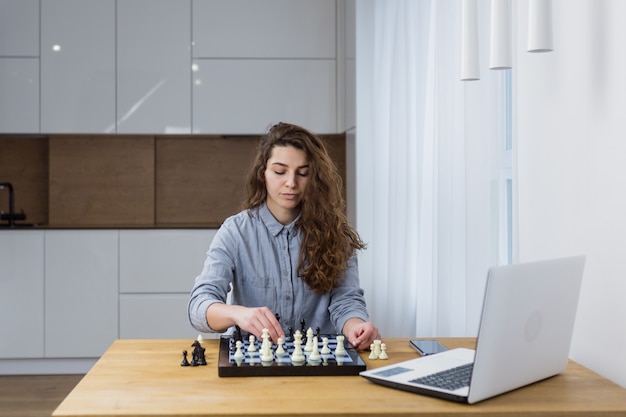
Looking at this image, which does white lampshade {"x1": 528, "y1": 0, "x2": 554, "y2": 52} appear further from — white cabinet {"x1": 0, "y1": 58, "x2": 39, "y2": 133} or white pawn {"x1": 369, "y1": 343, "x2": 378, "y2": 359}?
white cabinet {"x1": 0, "y1": 58, "x2": 39, "y2": 133}

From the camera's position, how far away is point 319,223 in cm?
246

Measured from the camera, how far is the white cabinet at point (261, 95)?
5195 millimetres

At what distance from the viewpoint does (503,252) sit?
258cm

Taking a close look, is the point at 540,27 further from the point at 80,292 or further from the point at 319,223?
the point at 80,292

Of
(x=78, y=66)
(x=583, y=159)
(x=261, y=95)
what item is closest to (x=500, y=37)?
(x=583, y=159)

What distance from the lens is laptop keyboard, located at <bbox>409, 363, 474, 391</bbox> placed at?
153 centimetres

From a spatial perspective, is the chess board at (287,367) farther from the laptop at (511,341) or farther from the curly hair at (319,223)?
the curly hair at (319,223)

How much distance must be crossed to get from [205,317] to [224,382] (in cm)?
56

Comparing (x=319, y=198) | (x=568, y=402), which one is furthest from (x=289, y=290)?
(x=568, y=402)

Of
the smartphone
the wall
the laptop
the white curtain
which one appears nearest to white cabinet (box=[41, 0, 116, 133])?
the white curtain

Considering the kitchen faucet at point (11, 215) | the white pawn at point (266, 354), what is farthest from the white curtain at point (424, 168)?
the kitchen faucet at point (11, 215)

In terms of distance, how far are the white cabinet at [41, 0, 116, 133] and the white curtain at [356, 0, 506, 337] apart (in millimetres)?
1629

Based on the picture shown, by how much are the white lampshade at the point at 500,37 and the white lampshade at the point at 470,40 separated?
0.16 meters

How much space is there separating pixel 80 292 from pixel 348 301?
3050mm
